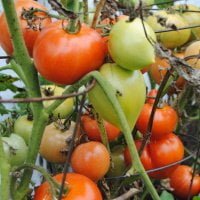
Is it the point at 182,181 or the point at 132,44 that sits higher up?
the point at 132,44

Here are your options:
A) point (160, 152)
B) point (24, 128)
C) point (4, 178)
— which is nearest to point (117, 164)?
point (160, 152)

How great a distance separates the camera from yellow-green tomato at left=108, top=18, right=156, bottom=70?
1.87 feet

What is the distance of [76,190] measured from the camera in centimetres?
69

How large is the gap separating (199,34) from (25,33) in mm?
519

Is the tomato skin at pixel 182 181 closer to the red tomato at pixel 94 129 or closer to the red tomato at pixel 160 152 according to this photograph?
the red tomato at pixel 160 152

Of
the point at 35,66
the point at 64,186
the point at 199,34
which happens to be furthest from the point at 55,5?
the point at 199,34

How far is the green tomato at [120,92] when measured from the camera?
60 centimetres

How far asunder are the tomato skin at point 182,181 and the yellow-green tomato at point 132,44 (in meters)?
0.54

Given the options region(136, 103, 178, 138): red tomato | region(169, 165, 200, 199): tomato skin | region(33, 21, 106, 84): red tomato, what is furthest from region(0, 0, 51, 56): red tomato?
region(169, 165, 200, 199): tomato skin

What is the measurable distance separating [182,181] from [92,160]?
36 centimetres

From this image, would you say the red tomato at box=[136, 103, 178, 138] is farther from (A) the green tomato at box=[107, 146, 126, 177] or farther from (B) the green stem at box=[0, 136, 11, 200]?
(B) the green stem at box=[0, 136, 11, 200]

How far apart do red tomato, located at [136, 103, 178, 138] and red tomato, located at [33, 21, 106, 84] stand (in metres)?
0.29

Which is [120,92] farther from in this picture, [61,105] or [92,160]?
[61,105]

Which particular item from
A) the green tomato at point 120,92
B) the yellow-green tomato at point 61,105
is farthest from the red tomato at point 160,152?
the green tomato at point 120,92
